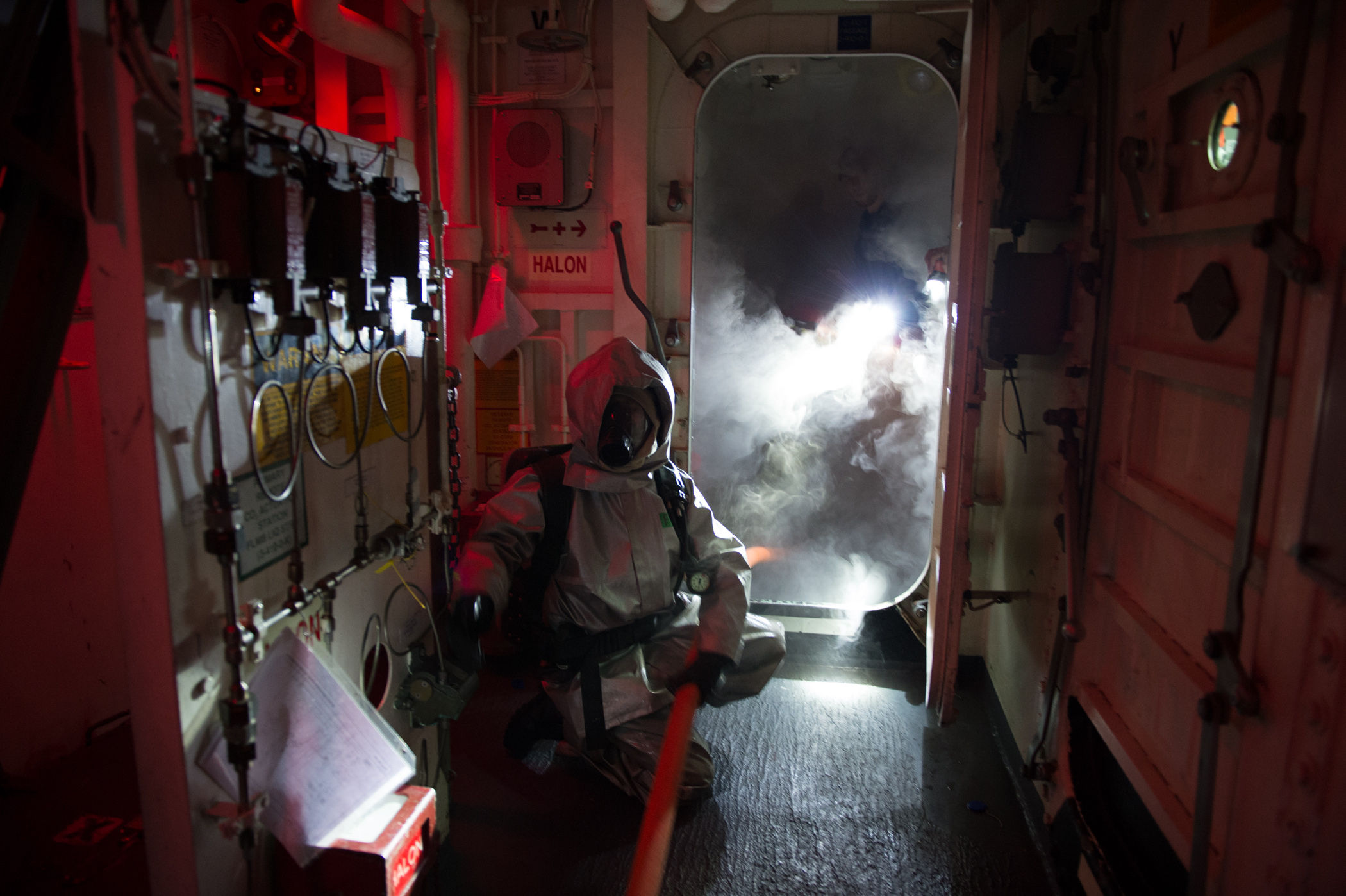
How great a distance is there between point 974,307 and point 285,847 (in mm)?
2405

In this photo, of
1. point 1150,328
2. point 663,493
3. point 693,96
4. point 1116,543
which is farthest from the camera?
point 693,96

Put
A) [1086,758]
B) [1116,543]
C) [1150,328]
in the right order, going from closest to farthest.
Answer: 1. [1150,328]
2. [1116,543]
3. [1086,758]

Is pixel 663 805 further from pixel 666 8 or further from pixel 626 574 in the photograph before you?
pixel 666 8

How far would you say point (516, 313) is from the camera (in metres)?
3.69

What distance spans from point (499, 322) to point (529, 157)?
0.73 meters

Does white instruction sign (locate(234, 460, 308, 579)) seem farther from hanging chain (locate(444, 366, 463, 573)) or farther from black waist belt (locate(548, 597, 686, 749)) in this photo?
black waist belt (locate(548, 597, 686, 749))

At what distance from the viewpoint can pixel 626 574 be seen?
9.04 ft

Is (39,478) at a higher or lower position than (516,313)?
lower

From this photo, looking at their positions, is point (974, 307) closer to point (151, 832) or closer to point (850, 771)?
point (850, 771)

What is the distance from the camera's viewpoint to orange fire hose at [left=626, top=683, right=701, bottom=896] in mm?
1846

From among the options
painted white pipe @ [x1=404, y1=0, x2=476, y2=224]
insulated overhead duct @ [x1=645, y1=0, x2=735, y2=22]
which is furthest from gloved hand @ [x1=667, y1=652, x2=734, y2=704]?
insulated overhead duct @ [x1=645, y1=0, x2=735, y2=22]

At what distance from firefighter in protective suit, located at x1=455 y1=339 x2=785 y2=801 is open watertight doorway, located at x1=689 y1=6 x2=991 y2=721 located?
0.94m

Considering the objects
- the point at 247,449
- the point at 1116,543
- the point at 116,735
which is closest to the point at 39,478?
the point at 116,735

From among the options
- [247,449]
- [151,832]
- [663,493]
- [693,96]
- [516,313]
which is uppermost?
[693,96]
